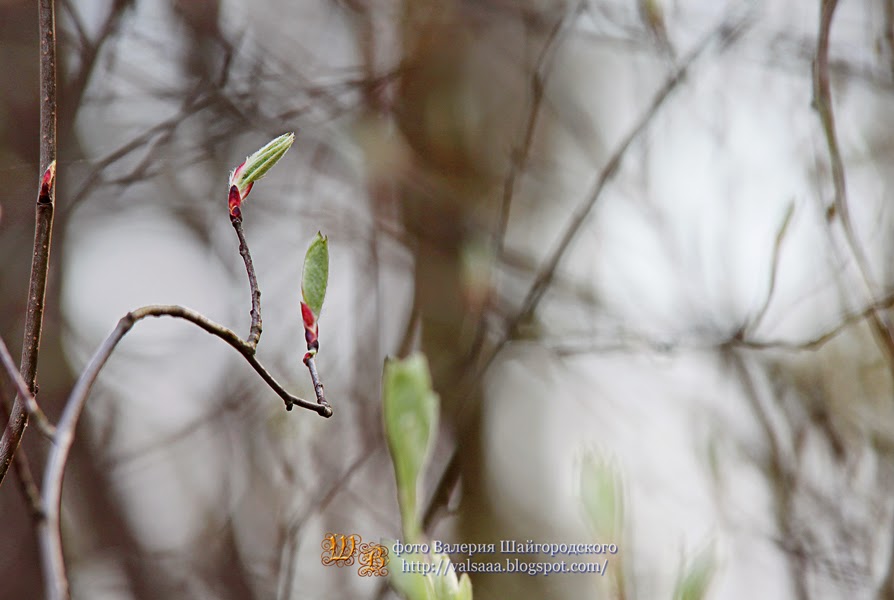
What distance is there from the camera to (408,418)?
279 millimetres

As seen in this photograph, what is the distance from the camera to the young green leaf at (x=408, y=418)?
276 mm

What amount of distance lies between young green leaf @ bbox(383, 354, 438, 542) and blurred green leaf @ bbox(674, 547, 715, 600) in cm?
14

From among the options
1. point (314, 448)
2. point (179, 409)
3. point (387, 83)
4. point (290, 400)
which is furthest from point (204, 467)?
point (290, 400)

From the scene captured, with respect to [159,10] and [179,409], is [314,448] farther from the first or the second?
[159,10]

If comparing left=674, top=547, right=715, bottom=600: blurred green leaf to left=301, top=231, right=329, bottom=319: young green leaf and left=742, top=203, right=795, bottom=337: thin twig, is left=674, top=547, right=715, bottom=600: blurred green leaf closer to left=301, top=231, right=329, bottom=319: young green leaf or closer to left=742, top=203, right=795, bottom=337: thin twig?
left=301, top=231, right=329, bottom=319: young green leaf

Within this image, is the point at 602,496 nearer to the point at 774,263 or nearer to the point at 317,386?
the point at 317,386

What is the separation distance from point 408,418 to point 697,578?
0.16m

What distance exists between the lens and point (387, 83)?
4.86 ft

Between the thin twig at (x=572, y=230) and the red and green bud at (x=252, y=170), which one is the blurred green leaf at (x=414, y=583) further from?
the thin twig at (x=572, y=230)

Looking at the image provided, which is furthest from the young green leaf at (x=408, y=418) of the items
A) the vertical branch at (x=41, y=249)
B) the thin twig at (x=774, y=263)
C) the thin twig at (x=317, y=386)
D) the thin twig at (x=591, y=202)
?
the thin twig at (x=591, y=202)

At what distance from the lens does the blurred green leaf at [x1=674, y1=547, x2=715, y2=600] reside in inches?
13.1

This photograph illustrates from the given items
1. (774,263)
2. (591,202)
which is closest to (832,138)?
(774,263)

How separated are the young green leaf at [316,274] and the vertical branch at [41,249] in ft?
0.31

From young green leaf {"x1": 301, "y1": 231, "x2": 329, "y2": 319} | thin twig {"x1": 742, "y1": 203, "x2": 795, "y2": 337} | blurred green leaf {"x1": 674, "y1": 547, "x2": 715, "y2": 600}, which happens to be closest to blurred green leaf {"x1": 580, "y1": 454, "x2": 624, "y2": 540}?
blurred green leaf {"x1": 674, "y1": 547, "x2": 715, "y2": 600}
